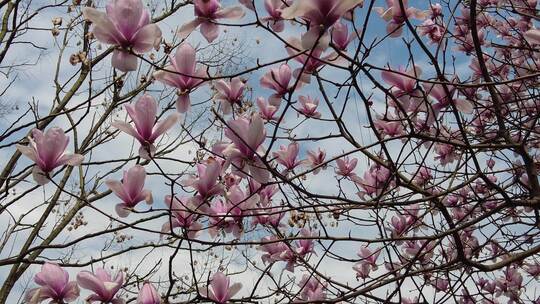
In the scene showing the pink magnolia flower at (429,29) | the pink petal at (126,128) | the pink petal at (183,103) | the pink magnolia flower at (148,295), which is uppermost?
the pink magnolia flower at (429,29)

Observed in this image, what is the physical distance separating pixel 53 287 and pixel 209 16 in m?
0.76

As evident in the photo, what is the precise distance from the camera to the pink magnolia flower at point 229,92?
4.67 ft

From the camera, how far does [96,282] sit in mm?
1298

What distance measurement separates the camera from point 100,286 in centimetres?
130

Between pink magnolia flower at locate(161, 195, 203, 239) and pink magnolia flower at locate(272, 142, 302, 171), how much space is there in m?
0.36

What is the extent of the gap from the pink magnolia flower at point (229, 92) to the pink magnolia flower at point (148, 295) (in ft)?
1.64

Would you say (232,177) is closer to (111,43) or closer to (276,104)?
(276,104)

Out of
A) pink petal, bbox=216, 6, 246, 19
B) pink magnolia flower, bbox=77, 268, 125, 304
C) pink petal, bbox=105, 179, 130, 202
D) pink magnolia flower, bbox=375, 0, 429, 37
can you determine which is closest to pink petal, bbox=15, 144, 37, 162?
pink petal, bbox=105, 179, 130, 202

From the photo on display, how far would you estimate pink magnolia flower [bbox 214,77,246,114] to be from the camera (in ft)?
4.67

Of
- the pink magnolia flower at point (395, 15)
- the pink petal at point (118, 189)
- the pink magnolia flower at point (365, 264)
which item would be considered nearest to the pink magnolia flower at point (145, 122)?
the pink petal at point (118, 189)

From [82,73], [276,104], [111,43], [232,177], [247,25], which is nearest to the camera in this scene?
[111,43]

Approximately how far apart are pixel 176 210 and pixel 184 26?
455mm

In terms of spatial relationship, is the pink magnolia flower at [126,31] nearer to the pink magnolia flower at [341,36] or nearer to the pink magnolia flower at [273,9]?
the pink magnolia flower at [273,9]

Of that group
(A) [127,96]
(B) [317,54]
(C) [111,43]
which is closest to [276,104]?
(B) [317,54]
